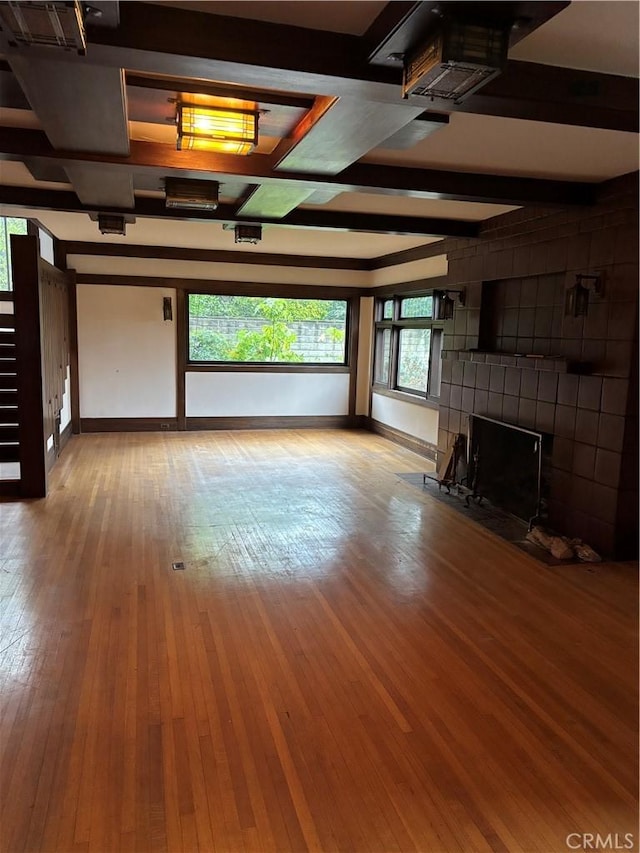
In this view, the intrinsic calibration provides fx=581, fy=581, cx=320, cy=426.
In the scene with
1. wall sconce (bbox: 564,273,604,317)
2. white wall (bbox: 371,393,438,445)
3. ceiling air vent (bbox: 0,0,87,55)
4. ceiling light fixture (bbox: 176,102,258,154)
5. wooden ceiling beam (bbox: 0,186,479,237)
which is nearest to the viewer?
ceiling air vent (bbox: 0,0,87,55)

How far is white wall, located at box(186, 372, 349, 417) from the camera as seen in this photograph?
880 cm

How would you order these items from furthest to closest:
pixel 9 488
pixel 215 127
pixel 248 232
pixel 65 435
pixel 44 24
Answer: pixel 65 435 < pixel 9 488 < pixel 248 232 < pixel 215 127 < pixel 44 24

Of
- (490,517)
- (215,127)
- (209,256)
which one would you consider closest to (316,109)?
(215,127)

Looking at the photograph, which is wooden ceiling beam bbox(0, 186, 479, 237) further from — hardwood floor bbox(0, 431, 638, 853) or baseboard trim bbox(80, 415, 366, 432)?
baseboard trim bbox(80, 415, 366, 432)

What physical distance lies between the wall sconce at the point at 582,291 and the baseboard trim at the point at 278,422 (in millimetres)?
5507

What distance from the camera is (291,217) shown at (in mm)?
5000

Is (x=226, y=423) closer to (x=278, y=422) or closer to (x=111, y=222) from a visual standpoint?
(x=278, y=422)

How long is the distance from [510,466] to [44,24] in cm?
435

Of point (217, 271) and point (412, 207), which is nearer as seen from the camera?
point (412, 207)

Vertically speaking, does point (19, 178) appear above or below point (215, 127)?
above

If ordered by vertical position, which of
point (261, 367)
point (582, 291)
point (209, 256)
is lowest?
point (261, 367)

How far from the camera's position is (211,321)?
345 inches

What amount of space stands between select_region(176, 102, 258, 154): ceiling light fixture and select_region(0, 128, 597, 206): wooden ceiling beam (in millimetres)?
568

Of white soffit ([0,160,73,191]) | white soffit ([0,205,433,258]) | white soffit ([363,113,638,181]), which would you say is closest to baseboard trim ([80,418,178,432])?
Result: white soffit ([0,205,433,258])
